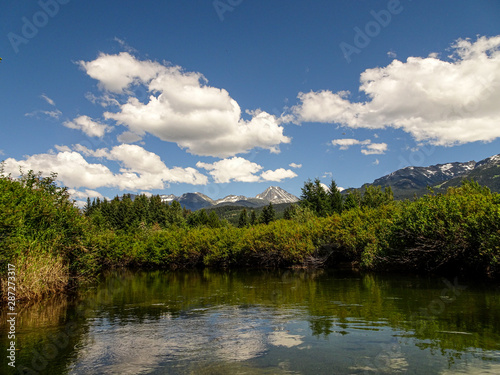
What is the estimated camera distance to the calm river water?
284 inches

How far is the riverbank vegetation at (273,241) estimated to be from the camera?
16562 millimetres

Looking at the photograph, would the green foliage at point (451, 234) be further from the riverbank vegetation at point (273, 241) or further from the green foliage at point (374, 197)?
the green foliage at point (374, 197)

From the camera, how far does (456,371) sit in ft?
21.3

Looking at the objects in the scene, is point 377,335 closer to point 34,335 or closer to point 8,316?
point 34,335

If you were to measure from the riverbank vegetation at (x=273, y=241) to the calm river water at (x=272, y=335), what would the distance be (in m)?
3.05

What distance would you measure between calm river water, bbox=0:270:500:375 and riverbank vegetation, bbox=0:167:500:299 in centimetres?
305

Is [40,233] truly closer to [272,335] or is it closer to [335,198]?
[272,335]

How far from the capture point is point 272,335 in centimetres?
985

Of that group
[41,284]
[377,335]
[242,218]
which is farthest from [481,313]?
[242,218]

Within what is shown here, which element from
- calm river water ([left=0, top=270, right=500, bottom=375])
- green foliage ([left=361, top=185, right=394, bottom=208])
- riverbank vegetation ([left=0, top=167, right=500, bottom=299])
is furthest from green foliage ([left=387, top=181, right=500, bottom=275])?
green foliage ([left=361, top=185, right=394, bottom=208])

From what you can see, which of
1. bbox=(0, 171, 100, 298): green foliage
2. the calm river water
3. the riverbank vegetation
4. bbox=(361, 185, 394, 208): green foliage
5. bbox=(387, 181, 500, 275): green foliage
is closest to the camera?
the calm river water

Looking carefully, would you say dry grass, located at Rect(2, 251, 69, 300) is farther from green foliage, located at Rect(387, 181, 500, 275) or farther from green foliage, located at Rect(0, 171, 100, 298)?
green foliage, located at Rect(387, 181, 500, 275)

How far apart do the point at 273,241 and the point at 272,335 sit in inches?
1269

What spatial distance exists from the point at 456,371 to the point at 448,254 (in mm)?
18492
